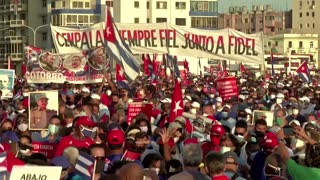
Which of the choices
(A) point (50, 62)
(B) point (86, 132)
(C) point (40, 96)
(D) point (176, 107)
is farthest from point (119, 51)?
(B) point (86, 132)

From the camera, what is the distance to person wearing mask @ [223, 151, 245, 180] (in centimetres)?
1063

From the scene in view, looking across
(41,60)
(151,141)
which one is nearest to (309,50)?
(41,60)

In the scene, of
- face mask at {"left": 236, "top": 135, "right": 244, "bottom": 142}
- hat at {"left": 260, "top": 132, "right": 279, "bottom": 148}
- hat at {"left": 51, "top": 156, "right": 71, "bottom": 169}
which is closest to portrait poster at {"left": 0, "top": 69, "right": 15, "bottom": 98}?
face mask at {"left": 236, "top": 135, "right": 244, "bottom": 142}

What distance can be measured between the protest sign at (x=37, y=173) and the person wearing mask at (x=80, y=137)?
3.82 m

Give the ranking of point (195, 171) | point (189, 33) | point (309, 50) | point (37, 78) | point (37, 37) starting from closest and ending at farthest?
point (195, 171), point (189, 33), point (37, 78), point (37, 37), point (309, 50)

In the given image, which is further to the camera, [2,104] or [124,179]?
[2,104]

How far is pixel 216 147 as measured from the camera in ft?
41.1

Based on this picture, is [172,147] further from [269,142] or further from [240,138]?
[269,142]

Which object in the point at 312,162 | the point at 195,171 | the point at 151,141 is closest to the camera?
the point at 312,162

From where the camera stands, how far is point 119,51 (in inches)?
965

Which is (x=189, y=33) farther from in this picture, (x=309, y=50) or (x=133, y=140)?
(x=309, y=50)

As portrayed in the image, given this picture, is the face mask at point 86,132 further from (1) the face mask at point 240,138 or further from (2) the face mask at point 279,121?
(2) the face mask at point 279,121

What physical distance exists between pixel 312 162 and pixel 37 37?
109 meters

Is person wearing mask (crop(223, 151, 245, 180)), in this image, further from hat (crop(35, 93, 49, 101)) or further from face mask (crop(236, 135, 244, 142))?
hat (crop(35, 93, 49, 101))
